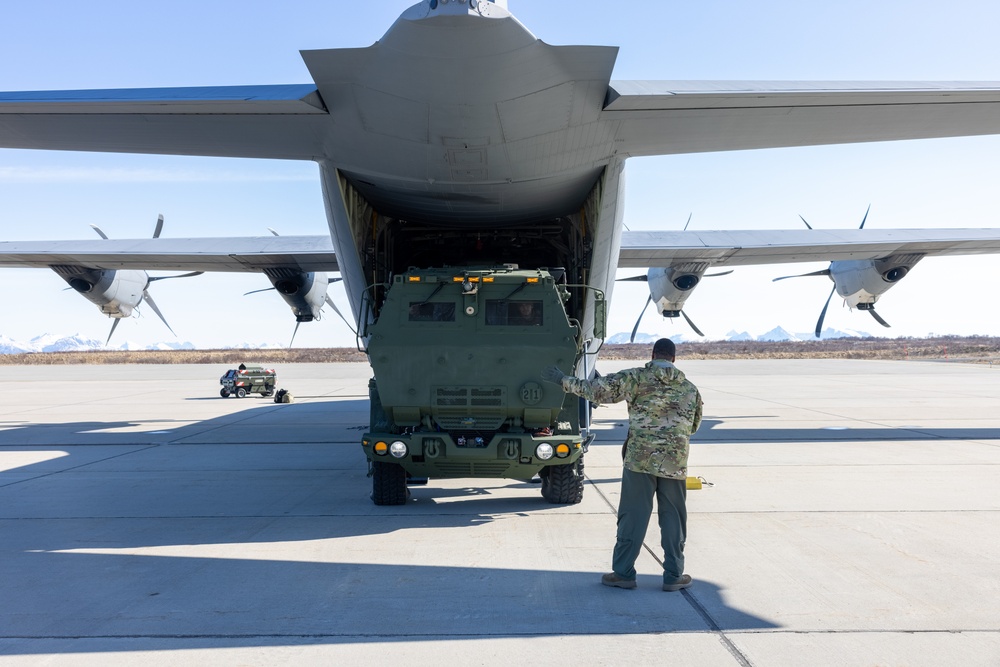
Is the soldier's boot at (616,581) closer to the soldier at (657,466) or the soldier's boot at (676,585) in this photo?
the soldier at (657,466)

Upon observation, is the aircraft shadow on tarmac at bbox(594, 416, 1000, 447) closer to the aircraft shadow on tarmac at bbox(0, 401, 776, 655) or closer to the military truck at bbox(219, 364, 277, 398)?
the aircraft shadow on tarmac at bbox(0, 401, 776, 655)

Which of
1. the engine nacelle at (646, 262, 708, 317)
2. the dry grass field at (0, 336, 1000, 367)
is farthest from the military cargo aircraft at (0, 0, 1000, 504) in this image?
the dry grass field at (0, 336, 1000, 367)

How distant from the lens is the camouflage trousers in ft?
15.0

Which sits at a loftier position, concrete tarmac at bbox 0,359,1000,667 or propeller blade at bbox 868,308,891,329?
propeller blade at bbox 868,308,891,329

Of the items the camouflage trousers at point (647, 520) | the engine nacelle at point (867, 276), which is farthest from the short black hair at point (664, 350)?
the engine nacelle at point (867, 276)

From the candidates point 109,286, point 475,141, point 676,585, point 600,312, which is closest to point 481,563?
point 676,585

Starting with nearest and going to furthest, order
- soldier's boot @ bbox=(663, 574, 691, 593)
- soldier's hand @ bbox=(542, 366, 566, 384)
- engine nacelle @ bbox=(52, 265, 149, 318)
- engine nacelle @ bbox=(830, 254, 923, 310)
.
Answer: soldier's boot @ bbox=(663, 574, 691, 593) < soldier's hand @ bbox=(542, 366, 566, 384) < engine nacelle @ bbox=(830, 254, 923, 310) < engine nacelle @ bbox=(52, 265, 149, 318)

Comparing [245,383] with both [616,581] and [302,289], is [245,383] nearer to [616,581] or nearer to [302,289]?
[302,289]

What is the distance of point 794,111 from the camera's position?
646cm

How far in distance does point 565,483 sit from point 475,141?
3.45 meters

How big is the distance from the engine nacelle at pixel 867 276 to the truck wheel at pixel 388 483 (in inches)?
551

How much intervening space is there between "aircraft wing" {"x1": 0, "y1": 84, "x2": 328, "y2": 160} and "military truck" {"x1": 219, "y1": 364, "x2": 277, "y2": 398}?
55.3 feet

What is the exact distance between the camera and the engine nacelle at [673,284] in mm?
17047

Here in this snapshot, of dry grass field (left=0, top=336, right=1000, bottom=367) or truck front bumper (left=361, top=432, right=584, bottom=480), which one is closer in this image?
truck front bumper (left=361, top=432, right=584, bottom=480)
